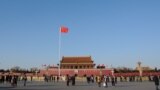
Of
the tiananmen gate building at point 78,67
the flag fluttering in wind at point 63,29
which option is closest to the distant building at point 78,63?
the tiananmen gate building at point 78,67

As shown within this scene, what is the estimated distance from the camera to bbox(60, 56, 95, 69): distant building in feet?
289

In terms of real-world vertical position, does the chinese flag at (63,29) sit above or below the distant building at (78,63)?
above

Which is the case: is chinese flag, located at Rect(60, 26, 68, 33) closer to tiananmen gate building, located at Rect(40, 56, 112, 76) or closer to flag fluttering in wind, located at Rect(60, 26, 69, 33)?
flag fluttering in wind, located at Rect(60, 26, 69, 33)

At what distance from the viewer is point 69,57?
90.9m

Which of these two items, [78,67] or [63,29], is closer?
[63,29]

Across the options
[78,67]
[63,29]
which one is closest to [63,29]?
[63,29]

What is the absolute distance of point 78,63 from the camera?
87.8 meters

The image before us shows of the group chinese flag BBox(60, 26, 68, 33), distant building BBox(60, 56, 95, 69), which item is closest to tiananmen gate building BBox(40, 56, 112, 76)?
distant building BBox(60, 56, 95, 69)

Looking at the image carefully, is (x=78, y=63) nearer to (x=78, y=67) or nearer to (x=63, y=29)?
(x=78, y=67)

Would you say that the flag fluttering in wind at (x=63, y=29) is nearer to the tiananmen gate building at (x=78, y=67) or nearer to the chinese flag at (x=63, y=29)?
the chinese flag at (x=63, y=29)

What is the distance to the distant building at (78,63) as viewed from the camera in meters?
88.0

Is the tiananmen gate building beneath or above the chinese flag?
beneath

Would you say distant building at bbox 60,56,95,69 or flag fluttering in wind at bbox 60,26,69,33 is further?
distant building at bbox 60,56,95,69

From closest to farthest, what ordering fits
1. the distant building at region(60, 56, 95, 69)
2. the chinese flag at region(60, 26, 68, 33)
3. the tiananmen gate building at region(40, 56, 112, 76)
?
the chinese flag at region(60, 26, 68, 33) → the tiananmen gate building at region(40, 56, 112, 76) → the distant building at region(60, 56, 95, 69)
